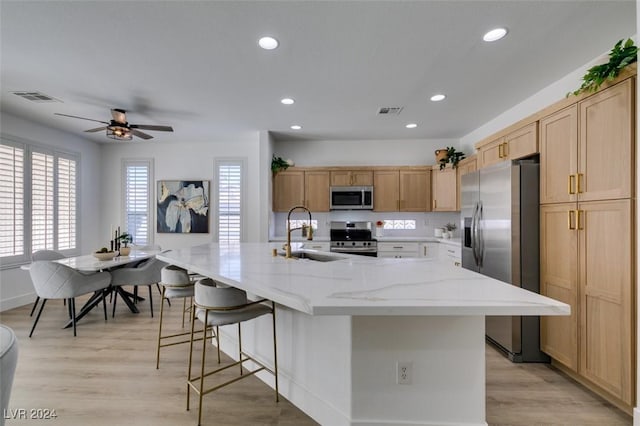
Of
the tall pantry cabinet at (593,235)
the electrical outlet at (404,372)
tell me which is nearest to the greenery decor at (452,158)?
the tall pantry cabinet at (593,235)

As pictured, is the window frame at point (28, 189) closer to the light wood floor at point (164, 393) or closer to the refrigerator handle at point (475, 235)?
the light wood floor at point (164, 393)

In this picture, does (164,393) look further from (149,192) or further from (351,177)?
(149,192)

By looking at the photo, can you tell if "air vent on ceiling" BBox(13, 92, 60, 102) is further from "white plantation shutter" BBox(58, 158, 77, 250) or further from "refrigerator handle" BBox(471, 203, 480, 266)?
A: "refrigerator handle" BBox(471, 203, 480, 266)

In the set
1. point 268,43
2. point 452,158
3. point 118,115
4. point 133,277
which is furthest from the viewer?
point 452,158

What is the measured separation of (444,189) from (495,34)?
9.61ft

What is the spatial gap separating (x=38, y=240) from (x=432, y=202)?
6126 mm

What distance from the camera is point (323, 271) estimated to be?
1846mm

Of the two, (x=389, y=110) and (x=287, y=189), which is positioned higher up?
(x=389, y=110)

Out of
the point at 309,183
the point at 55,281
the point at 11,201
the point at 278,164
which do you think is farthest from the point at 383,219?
the point at 11,201

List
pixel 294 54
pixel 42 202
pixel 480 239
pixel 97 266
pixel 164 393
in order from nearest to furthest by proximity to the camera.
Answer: pixel 164 393 → pixel 294 54 → pixel 480 239 → pixel 97 266 → pixel 42 202

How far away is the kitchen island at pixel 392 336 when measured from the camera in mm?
1237

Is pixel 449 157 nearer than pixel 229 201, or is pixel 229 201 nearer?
pixel 449 157

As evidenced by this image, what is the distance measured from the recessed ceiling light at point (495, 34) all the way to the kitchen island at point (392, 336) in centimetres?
174

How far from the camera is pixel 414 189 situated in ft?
16.6
